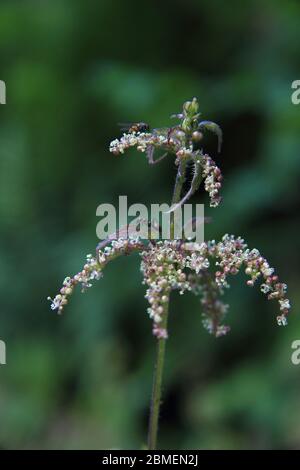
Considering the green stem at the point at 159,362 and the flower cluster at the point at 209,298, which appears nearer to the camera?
the green stem at the point at 159,362

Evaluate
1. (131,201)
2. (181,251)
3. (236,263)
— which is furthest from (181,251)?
(131,201)

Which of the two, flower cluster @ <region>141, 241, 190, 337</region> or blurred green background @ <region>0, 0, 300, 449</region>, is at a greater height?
blurred green background @ <region>0, 0, 300, 449</region>

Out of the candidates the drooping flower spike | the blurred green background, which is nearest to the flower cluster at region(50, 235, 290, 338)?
the drooping flower spike
